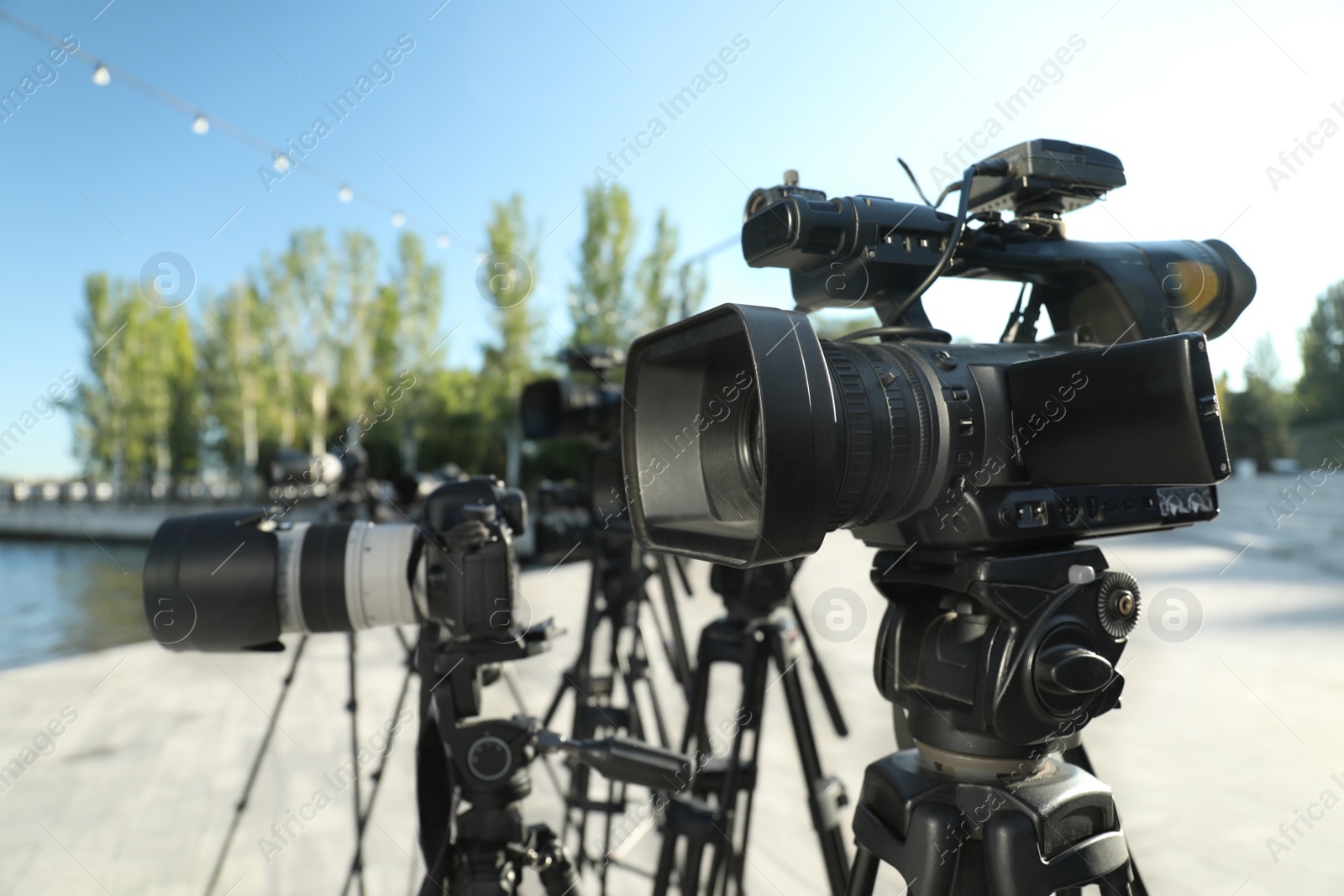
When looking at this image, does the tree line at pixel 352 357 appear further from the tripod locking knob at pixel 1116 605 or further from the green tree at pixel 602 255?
the tripod locking knob at pixel 1116 605

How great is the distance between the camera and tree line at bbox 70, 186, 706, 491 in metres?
11.4

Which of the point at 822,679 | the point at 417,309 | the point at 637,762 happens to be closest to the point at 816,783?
the point at 822,679

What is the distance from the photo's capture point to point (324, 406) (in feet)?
44.6

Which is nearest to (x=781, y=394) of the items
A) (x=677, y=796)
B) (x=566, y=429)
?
(x=677, y=796)

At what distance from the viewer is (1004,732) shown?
627mm

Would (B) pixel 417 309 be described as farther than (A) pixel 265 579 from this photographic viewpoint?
Yes

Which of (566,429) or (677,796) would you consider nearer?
(677,796)

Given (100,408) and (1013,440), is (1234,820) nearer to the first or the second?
(1013,440)

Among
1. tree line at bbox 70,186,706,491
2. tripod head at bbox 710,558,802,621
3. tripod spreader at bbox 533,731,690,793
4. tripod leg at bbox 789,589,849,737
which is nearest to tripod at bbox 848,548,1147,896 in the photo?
tripod spreader at bbox 533,731,690,793

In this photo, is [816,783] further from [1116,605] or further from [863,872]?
[1116,605]

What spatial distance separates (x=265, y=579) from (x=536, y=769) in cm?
187

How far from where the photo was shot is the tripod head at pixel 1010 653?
0.62 metres

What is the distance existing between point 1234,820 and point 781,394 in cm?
222

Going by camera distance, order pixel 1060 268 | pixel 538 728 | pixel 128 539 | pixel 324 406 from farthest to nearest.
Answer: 1. pixel 128 539
2. pixel 324 406
3. pixel 538 728
4. pixel 1060 268
